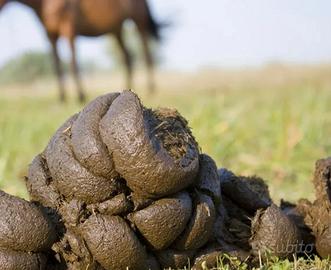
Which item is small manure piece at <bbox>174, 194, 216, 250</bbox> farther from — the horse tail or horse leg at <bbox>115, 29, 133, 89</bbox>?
the horse tail

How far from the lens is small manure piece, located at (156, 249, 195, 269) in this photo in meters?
2.20

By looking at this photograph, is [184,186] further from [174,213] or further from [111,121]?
[111,121]

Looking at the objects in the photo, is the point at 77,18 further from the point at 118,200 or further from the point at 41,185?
the point at 118,200

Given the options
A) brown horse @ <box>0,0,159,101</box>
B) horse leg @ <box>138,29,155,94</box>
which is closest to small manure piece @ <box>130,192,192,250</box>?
brown horse @ <box>0,0,159,101</box>

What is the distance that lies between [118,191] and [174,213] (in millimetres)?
184

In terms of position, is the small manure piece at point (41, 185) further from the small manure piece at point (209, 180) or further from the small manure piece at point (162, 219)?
the small manure piece at point (209, 180)

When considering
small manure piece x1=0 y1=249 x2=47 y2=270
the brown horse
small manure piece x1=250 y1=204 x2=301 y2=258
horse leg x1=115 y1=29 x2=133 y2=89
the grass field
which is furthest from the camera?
horse leg x1=115 y1=29 x2=133 y2=89

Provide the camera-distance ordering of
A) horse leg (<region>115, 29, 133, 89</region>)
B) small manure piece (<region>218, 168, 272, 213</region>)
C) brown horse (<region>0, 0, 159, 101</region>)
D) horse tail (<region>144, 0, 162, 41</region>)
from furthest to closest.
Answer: horse tail (<region>144, 0, 162, 41</region>)
horse leg (<region>115, 29, 133, 89</region>)
brown horse (<region>0, 0, 159, 101</region>)
small manure piece (<region>218, 168, 272, 213</region>)

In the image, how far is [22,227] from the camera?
201 centimetres

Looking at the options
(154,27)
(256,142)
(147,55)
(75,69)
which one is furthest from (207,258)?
(147,55)

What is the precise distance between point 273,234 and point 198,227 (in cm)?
30

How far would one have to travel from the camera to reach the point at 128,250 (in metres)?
2.05

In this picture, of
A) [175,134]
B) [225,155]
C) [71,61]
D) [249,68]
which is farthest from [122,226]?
[249,68]

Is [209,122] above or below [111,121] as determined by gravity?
below
